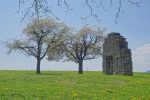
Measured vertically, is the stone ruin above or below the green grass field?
above

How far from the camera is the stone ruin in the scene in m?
50.1

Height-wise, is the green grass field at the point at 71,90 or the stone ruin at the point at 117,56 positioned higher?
the stone ruin at the point at 117,56

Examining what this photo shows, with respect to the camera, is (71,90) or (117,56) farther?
(117,56)

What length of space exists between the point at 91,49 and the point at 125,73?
24.8 metres

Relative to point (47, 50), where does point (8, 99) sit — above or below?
below

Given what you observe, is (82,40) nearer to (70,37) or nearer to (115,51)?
(70,37)

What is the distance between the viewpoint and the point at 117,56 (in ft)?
167

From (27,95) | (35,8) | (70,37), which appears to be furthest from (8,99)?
(70,37)

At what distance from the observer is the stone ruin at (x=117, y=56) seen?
164ft

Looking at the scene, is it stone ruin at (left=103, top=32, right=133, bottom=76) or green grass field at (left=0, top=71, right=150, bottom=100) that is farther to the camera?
stone ruin at (left=103, top=32, right=133, bottom=76)

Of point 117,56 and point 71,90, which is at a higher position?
point 117,56

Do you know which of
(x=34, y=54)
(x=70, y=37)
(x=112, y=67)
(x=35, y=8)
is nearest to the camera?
(x=35, y=8)

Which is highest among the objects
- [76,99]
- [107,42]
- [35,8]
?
[107,42]

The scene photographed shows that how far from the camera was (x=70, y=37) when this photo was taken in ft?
236
